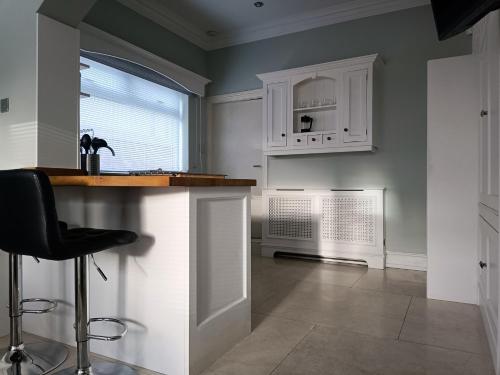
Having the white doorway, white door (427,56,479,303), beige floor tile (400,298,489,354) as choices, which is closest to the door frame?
the white doorway

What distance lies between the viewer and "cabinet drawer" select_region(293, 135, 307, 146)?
12.8ft

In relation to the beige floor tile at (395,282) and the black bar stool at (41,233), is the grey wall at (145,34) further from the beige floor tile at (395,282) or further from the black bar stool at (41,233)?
the beige floor tile at (395,282)

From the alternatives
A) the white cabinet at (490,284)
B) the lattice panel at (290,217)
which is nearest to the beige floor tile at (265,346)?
the white cabinet at (490,284)

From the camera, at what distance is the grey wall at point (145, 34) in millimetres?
3404

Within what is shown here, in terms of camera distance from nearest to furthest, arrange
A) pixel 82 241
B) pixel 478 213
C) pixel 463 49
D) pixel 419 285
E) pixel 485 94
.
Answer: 1. pixel 82 241
2. pixel 485 94
3. pixel 478 213
4. pixel 419 285
5. pixel 463 49

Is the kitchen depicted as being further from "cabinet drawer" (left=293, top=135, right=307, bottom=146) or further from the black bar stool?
the black bar stool

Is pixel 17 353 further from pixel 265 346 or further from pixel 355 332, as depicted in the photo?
pixel 355 332

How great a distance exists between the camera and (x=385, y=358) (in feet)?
5.66

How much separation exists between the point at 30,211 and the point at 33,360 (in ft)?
3.00

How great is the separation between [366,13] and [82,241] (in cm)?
375

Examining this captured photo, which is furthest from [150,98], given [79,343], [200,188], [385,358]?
[385,358]

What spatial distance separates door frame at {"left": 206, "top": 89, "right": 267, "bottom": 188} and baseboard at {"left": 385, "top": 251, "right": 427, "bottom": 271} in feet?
5.35

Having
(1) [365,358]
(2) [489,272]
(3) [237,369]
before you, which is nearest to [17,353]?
(3) [237,369]

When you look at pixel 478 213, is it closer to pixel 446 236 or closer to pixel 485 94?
pixel 446 236
